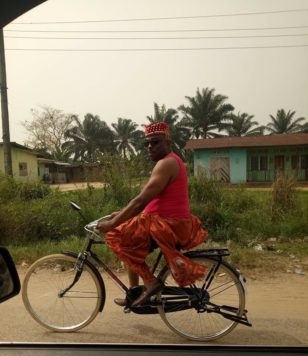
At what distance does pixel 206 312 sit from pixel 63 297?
1299 mm

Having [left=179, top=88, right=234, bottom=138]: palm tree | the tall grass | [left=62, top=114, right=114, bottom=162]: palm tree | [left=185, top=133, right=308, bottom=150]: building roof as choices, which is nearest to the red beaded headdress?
the tall grass

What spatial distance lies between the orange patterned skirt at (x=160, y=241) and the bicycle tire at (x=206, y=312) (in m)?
0.14

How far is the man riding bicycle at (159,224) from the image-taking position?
366 centimetres

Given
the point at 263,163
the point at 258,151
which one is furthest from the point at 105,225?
the point at 258,151

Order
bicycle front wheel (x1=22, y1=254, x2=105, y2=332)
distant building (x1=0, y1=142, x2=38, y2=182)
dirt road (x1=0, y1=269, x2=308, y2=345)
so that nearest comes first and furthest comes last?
dirt road (x1=0, y1=269, x2=308, y2=345) < bicycle front wheel (x1=22, y1=254, x2=105, y2=332) < distant building (x1=0, y1=142, x2=38, y2=182)

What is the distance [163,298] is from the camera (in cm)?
385

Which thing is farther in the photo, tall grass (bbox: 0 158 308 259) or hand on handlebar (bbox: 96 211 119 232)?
tall grass (bbox: 0 158 308 259)

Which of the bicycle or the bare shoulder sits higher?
the bare shoulder

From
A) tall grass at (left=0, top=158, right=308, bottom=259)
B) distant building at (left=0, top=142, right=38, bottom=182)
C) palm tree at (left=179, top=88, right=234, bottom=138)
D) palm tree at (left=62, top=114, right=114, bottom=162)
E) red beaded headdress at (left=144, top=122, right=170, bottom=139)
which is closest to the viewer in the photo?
red beaded headdress at (left=144, top=122, right=170, bottom=139)

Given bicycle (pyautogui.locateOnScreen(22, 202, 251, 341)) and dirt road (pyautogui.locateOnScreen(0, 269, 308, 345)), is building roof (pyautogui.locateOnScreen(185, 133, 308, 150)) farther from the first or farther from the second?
bicycle (pyautogui.locateOnScreen(22, 202, 251, 341))

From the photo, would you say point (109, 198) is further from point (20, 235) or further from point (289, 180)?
point (289, 180)

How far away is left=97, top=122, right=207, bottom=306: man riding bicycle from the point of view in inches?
144

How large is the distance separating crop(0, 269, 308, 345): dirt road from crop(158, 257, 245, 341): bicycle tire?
10 cm

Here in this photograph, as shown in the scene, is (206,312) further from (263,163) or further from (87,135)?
(87,135)
